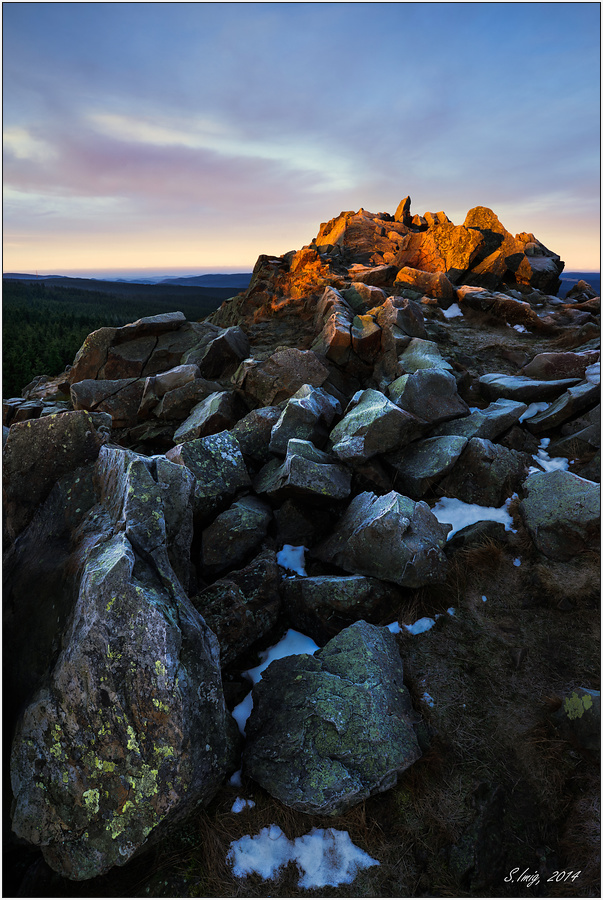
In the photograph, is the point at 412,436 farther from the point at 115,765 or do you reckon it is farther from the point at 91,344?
the point at 91,344

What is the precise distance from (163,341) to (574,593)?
22.0 m

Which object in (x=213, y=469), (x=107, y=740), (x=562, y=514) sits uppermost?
(x=562, y=514)

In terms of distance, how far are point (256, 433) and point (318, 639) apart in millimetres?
7161

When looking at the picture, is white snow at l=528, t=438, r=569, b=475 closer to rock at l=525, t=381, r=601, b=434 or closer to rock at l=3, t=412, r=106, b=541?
rock at l=525, t=381, r=601, b=434

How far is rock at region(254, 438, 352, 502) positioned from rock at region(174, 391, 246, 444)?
168 inches

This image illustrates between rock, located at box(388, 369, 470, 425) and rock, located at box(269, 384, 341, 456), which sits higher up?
rock, located at box(388, 369, 470, 425)

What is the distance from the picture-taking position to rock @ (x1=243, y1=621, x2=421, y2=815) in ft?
21.0

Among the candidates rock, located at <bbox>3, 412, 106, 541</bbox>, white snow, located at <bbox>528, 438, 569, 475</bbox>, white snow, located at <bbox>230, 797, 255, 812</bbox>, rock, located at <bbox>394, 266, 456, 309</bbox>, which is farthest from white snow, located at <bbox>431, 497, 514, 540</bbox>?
rock, located at <bbox>394, 266, 456, 309</bbox>

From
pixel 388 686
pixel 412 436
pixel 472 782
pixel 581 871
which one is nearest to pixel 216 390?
pixel 412 436

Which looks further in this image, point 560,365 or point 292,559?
point 560,365

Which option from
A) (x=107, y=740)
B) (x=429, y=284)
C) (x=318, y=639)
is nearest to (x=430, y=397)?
(x=318, y=639)

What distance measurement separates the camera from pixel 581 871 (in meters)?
5.73

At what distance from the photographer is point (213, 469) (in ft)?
38.3

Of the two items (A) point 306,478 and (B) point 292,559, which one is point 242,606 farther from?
(A) point 306,478
